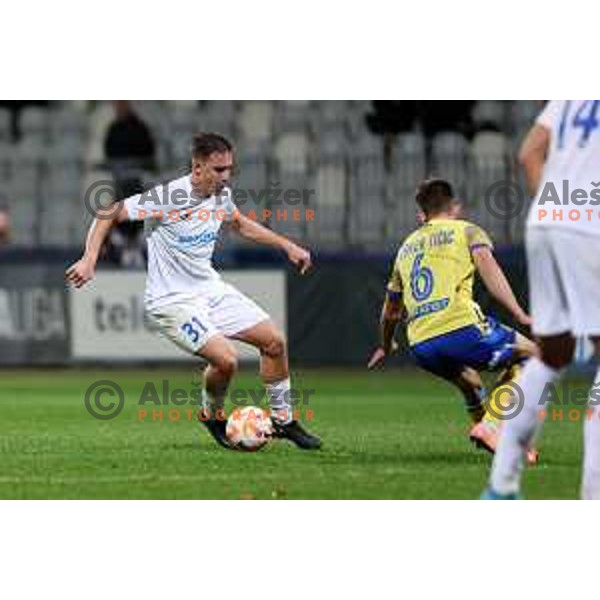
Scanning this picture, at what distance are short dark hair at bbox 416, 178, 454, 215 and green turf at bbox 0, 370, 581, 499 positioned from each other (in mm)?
1541

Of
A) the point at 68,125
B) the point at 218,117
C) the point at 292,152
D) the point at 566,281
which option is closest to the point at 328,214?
the point at 292,152

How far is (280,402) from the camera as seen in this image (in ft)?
38.3

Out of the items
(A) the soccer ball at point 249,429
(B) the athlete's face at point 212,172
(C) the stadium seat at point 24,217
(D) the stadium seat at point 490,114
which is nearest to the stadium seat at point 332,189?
(D) the stadium seat at point 490,114

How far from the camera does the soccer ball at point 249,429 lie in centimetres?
1148

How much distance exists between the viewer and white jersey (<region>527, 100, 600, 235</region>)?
795 centimetres

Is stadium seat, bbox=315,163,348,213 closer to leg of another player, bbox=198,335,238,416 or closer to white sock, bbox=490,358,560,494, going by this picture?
leg of another player, bbox=198,335,238,416

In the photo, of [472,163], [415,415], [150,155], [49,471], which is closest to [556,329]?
[49,471]

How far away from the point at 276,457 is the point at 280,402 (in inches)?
21.2

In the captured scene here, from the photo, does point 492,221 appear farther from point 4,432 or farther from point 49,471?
point 49,471

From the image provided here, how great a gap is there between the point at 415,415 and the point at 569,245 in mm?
6908

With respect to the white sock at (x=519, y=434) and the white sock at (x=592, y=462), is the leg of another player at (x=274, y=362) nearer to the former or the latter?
the white sock at (x=592, y=462)

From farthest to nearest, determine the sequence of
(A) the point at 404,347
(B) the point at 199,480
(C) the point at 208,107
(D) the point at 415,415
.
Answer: (C) the point at 208,107
(A) the point at 404,347
(D) the point at 415,415
(B) the point at 199,480

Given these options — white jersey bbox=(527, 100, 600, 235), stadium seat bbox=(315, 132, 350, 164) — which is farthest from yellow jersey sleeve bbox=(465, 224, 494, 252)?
stadium seat bbox=(315, 132, 350, 164)

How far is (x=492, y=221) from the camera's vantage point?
20922mm
